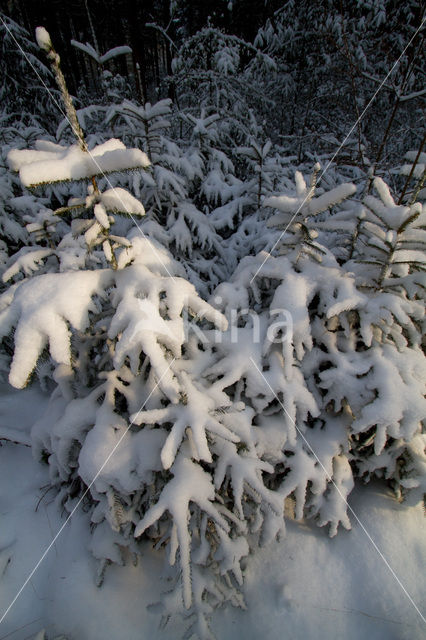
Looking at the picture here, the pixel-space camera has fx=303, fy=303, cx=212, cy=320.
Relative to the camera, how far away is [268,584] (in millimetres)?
2633

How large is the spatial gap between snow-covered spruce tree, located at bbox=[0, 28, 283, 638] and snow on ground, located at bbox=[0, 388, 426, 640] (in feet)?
0.70

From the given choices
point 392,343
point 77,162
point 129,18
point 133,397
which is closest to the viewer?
point 77,162

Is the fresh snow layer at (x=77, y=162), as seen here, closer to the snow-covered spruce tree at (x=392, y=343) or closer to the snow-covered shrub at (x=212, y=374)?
the snow-covered shrub at (x=212, y=374)

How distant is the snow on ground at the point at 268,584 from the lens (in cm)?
241

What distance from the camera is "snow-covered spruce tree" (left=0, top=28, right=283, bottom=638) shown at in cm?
179

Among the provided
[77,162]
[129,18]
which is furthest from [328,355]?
[129,18]

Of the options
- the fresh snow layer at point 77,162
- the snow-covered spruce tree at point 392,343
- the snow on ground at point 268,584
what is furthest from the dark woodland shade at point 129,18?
the snow on ground at point 268,584

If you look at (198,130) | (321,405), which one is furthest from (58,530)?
(198,130)

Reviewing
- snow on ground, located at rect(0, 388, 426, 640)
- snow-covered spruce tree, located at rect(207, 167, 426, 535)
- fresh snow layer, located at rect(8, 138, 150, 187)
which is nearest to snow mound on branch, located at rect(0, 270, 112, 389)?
fresh snow layer, located at rect(8, 138, 150, 187)

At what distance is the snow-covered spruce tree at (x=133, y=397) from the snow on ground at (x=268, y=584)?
21cm

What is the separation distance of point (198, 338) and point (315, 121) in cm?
948

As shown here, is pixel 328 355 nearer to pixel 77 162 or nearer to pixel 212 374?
pixel 212 374

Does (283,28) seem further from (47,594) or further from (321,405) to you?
(47,594)

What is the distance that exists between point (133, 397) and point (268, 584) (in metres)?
2.04
